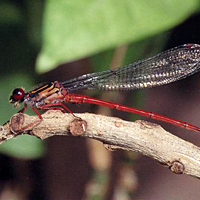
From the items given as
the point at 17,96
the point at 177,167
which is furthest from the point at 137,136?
Result: the point at 17,96

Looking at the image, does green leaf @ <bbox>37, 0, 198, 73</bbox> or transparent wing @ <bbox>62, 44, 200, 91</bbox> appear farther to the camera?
transparent wing @ <bbox>62, 44, 200, 91</bbox>

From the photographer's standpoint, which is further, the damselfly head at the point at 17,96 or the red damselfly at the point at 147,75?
the red damselfly at the point at 147,75

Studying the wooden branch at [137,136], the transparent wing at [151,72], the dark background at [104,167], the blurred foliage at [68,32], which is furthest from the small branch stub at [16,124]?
the dark background at [104,167]

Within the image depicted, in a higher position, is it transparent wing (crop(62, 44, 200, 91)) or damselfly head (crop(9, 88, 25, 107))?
transparent wing (crop(62, 44, 200, 91))

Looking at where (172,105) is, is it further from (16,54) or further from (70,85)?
(16,54)

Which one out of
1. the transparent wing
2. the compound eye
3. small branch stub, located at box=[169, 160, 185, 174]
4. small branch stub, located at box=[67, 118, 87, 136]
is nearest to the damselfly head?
the compound eye

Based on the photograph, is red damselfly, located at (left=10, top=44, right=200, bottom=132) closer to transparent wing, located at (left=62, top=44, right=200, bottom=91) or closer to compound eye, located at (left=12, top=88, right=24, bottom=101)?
transparent wing, located at (left=62, top=44, right=200, bottom=91)

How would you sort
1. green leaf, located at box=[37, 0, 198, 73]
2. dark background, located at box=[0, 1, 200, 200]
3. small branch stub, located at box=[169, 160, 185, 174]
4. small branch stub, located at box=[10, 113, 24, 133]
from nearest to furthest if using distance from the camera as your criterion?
green leaf, located at box=[37, 0, 198, 73] → small branch stub, located at box=[169, 160, 185, 174] → small branch stub, located at box=[10, 113, 24, 133] → dark background, located at box=[0, 1, 200, 200]

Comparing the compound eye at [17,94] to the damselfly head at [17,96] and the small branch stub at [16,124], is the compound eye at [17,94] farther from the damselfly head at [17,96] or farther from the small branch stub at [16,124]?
the small branch stub at [16,124]

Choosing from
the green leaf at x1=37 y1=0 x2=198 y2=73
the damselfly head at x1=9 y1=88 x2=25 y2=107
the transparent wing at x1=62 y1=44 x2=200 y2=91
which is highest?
the transparent wing at x1=62 y1=44 x2=200 y2=91
